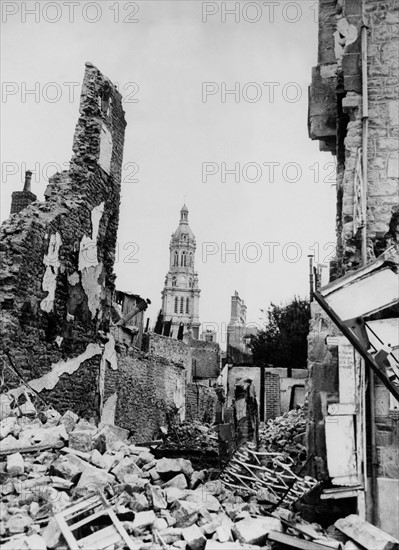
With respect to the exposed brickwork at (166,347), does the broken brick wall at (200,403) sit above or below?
below

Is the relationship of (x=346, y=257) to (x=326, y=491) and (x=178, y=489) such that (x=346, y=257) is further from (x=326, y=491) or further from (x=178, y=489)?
(x=178, y=489)

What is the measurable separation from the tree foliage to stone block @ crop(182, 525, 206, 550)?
2490 centimetres

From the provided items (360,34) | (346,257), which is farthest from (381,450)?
(360,34)

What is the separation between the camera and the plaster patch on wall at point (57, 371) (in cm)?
812

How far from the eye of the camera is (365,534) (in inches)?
193

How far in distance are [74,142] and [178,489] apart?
20.6 ft

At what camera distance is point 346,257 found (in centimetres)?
629

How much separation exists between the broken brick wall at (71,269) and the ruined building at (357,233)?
383cm

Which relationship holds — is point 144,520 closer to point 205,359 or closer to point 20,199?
point 20,199

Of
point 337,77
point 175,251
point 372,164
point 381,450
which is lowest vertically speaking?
point 381,450

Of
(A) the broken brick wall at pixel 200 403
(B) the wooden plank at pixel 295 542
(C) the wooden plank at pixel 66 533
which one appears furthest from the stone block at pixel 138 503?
(A) the broken brick wall at pixel 200 403

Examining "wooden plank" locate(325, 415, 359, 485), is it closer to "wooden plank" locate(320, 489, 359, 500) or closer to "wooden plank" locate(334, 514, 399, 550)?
"wooden plank" locate(320, 489, 359, 500)

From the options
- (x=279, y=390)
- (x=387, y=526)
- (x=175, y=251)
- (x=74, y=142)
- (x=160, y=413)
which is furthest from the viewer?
(x=175, y=251)

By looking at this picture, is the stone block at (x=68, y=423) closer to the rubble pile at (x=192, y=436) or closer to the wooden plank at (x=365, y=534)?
the wooden plank at (x=365, y=534)
